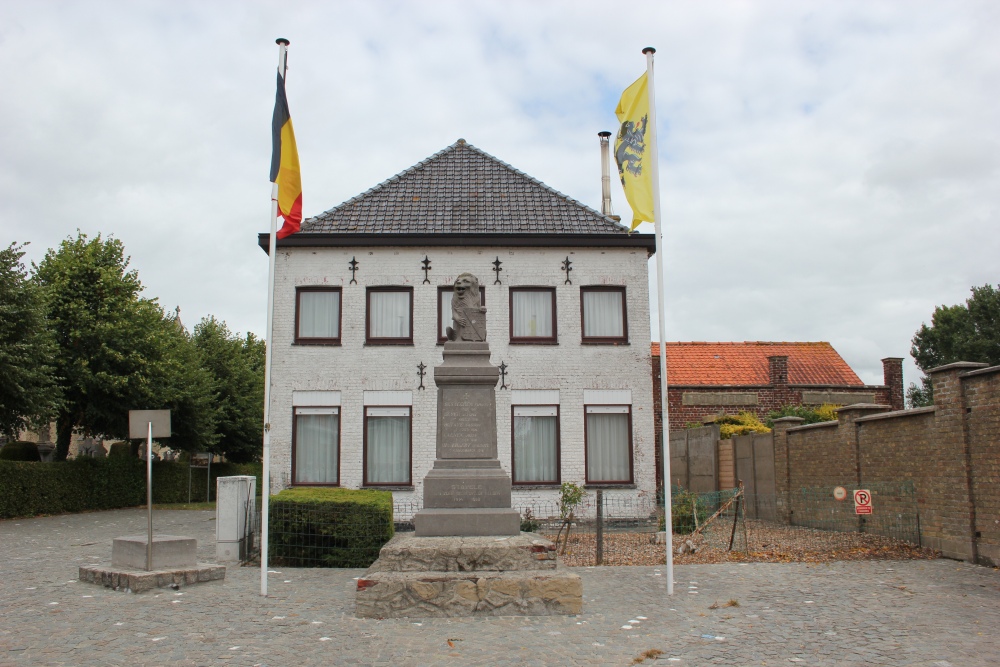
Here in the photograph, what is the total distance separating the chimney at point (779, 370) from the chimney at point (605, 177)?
9738mm

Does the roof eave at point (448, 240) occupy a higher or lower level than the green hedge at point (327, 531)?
higher

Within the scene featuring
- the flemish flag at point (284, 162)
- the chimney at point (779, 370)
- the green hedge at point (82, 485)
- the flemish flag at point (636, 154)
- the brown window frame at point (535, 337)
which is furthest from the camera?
the chimney at point (779, 370)

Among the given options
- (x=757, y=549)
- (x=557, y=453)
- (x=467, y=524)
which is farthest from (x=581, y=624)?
(x=557, y=453)

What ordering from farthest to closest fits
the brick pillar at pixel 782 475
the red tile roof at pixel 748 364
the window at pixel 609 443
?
the red tile roof at pixel 748 364, the window at pixel 609 443, the brick pillar at pixel 782 475

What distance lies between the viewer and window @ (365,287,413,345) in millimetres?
18188

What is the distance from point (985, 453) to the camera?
1065cm

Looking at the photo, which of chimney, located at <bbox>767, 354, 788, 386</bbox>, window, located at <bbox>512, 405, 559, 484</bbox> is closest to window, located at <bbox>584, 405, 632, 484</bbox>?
window, located at <bbox>512, 405, 559, 484</bbox>

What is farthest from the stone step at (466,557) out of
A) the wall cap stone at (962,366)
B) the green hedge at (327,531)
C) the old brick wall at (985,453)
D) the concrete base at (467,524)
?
the wall cap stone at (962,366)

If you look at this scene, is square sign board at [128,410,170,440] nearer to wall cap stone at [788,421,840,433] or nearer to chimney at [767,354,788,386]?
wall cap stone at [788,421,840,433]

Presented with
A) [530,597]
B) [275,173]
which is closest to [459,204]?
[275,173]

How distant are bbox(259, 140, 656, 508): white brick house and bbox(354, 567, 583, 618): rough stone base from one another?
9.13 metres

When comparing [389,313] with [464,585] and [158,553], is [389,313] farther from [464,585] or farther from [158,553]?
[464,585]

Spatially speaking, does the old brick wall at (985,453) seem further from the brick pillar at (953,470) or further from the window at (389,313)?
the window at (389,313)

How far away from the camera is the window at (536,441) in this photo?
1781 centimetres
